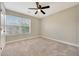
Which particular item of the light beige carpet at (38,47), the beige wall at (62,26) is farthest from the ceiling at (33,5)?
the light beige carpet at (38,47)

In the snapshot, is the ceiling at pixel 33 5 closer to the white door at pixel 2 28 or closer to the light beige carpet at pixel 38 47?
the white door at pixel 2 28

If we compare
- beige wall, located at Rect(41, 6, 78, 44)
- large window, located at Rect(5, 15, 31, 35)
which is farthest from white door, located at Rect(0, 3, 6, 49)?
beige wall, located at Rect(41, 6, 78, 44)

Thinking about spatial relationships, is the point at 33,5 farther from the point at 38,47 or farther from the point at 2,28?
the point at 38,47

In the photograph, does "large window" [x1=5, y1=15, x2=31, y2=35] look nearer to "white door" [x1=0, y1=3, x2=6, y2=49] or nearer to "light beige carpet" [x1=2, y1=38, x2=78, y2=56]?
"white door" [x1=0, y1=3, x2=6, y2=49]

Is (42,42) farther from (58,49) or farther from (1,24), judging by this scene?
(1,24)

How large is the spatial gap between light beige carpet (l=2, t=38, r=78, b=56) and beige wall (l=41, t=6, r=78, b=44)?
143 millimetres

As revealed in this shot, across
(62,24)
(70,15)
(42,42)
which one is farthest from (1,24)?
(70,15)

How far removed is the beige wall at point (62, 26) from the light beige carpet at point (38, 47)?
14 cm

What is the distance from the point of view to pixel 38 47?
1.92m

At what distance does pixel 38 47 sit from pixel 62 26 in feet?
2.20

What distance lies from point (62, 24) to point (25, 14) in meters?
0.77

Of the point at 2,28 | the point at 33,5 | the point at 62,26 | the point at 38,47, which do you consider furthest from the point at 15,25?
the point at 62,26

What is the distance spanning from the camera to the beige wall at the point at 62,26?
5.61 ft

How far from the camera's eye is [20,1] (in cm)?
152
